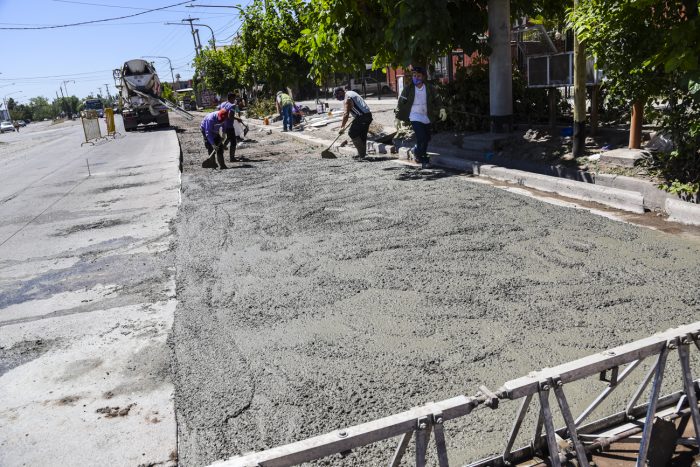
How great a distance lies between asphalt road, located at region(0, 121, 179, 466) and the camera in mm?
2975

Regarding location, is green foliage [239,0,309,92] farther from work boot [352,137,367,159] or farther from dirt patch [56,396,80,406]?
dirt patch [56,396,80,406]

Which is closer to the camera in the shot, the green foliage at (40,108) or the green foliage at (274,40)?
the green foliage at (274,40)

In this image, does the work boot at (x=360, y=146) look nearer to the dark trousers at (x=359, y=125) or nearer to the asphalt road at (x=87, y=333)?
the dark trousers at (x=359, y=125)

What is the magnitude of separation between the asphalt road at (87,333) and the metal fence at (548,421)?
123cm

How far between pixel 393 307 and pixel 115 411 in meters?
1.97

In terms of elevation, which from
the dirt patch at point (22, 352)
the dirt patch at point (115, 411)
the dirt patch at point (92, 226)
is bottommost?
the dirt patch at point (115, 411)

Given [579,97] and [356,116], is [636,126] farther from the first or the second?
[356,116]

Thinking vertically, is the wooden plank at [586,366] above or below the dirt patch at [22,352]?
above

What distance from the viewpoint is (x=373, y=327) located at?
3953mm

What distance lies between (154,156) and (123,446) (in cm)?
1468

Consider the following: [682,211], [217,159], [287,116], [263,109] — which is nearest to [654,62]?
[682,211]

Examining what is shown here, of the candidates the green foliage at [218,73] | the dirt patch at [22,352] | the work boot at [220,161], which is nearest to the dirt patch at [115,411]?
the dirt patch at [22,352]

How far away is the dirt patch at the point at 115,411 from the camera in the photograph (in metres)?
3.18

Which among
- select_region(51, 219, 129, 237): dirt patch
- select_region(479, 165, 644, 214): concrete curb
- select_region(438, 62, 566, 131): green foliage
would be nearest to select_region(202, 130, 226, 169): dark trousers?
select_region(51, 219, 129, 237): dirt patch
